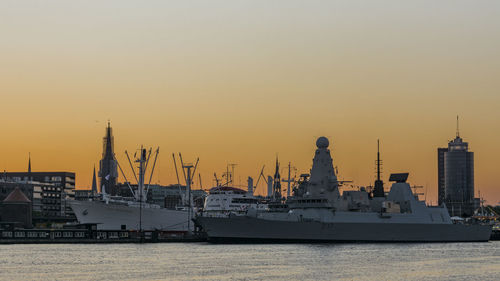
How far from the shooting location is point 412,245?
120750mm

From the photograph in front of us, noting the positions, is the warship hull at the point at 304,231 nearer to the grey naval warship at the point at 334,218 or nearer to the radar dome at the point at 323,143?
the grey naval warship at the point at 334,218

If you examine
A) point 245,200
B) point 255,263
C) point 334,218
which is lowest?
point 255,263

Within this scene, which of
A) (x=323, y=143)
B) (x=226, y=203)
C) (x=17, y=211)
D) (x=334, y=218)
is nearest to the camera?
(x=334, y=218)

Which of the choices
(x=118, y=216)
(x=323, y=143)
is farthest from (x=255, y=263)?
(x=118, y=216)

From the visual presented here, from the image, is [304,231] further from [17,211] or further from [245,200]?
[17,211]

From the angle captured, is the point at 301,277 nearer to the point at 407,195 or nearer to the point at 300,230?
the point at 300,230

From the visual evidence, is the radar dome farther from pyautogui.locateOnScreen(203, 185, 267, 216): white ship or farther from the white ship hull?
the white ship hull

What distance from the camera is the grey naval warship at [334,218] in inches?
4619

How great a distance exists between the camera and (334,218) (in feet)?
389

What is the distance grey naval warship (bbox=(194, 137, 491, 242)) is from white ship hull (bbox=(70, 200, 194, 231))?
31.0 m

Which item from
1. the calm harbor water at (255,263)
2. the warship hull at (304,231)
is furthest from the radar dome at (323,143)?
the calm harbor water at (255,263)

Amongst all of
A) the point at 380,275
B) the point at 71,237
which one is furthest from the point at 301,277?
the point at 71,237

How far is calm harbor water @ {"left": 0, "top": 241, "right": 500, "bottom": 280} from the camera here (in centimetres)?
7450

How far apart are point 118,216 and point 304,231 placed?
47.4 m
